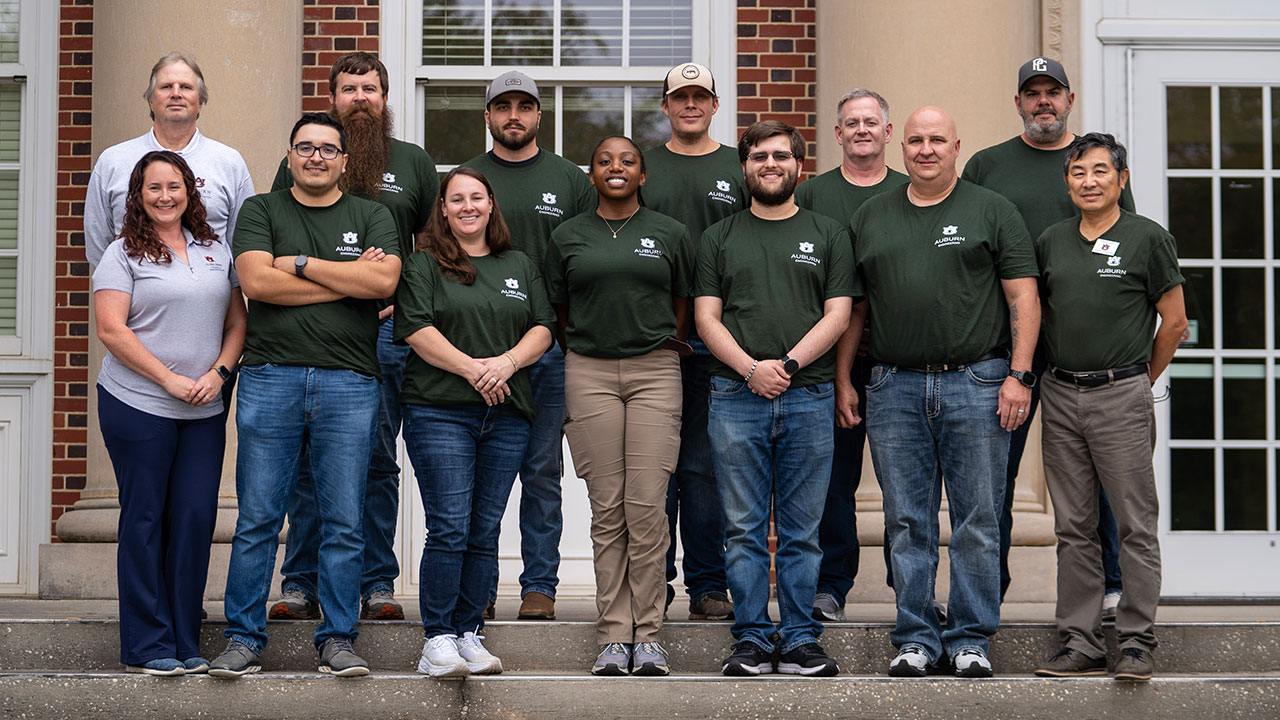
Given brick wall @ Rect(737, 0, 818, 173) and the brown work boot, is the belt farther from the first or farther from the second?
brick wall @ Rect(737, 0, 818, 173)

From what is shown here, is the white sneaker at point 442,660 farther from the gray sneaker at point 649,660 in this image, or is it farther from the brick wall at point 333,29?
the brick wall at point 333,29

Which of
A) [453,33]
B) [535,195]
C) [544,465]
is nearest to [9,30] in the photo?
[453,33]

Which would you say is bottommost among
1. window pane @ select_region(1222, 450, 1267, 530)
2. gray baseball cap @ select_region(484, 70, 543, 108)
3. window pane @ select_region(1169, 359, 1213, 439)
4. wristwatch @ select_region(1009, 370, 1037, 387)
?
window pane @ select_region(1222, 450, 1267, 530)

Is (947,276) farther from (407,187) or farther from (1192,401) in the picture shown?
(1192,401)

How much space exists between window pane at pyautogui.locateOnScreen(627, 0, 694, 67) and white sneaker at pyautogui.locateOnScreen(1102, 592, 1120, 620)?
3.84 meters

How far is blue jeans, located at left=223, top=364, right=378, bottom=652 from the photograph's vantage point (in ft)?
15.9

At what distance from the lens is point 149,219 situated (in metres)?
4.98

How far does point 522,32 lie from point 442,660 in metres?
4.06

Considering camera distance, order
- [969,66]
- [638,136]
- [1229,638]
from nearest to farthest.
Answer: [1229,638], [969,66], [638,136]

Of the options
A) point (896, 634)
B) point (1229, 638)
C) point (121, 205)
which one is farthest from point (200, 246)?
point (1229, 638)

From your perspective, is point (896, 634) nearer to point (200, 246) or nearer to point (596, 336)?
point (596, 336)

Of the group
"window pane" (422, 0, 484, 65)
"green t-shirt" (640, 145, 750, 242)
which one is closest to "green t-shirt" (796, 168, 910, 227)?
"green t-shirt" (640, 145, 750, 242)

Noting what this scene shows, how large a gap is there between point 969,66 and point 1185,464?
7.96 ft

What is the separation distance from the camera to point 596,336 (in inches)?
201
